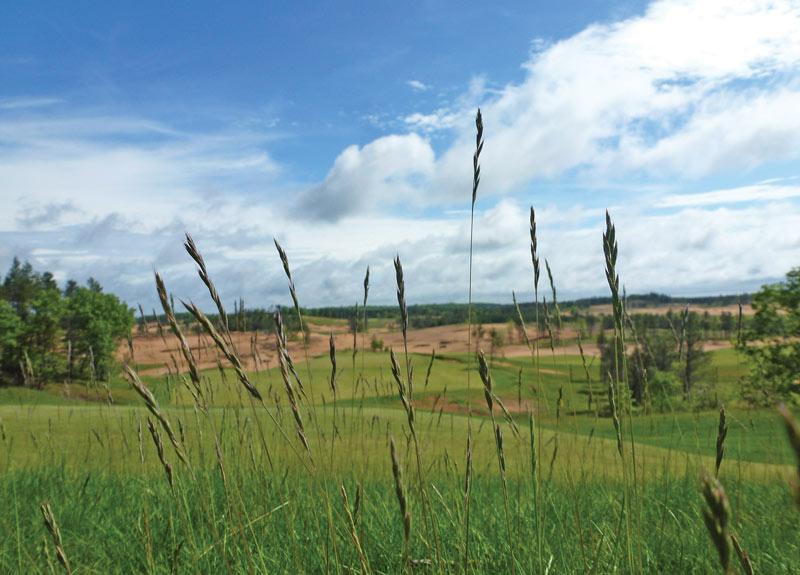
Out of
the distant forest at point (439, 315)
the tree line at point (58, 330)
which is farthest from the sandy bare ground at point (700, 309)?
the tree line at point (58, 330)

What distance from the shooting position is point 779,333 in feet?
59.3

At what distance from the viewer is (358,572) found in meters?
1.97

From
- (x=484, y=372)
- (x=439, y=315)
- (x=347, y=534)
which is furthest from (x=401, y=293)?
(x=439, y=315)

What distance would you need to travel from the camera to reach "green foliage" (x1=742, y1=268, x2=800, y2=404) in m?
17.0

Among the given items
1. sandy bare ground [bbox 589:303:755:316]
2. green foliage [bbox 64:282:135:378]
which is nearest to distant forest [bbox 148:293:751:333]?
sandy bare ground [bbox 589:303:755:316]

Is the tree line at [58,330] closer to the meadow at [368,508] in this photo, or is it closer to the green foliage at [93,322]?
the green foliage at [93,322]

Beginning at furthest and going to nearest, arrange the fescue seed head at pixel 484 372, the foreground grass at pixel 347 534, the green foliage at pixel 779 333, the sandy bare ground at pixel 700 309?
the green foliage at pixel 779 333, the sandy bare ground at pixel 700 309, the foreground grass at pixel 347 534, the fescue seed head at pixel 484 372

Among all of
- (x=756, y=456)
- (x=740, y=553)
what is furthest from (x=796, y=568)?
(x=756, y=456)

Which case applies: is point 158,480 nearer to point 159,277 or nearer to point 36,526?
point 36,526

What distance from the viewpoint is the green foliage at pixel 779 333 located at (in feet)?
55.7

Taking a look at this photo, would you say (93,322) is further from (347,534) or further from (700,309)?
(700,309)

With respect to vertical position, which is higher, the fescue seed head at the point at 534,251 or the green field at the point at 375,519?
the fescue seed head at the point at 534,251

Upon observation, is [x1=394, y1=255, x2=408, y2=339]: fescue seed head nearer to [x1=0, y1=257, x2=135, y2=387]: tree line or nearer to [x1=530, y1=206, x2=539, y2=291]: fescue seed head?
[x1=530, y1=206, x2=539, y2=291]: fescue seed head

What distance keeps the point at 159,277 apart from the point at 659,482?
4.18 meters
